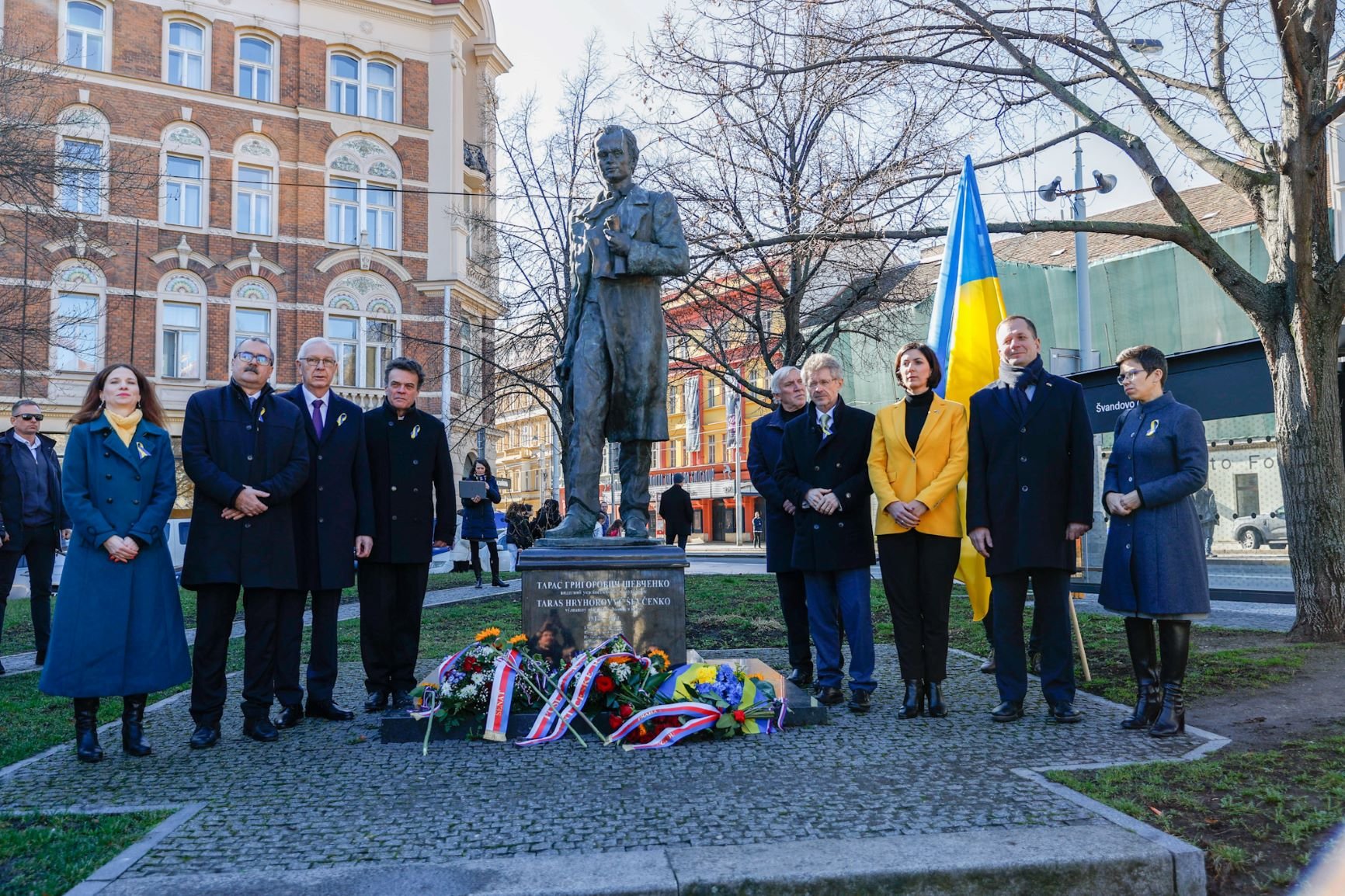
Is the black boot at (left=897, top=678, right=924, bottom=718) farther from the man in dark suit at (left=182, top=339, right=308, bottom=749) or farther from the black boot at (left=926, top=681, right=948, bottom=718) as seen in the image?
the man in dark suit at (left=182, top=339, right=308, bottom=749)

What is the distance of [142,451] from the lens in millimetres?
5352

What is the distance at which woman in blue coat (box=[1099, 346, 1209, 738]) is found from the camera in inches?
202

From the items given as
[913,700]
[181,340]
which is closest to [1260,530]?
[913,700]

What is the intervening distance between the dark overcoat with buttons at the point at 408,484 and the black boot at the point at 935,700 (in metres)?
3.01

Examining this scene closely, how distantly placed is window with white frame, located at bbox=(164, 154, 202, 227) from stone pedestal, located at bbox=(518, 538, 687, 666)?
1102 inches

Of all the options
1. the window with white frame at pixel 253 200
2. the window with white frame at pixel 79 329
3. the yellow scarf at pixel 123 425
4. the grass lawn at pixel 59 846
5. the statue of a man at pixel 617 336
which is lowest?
the grass lawn at pixel 59 846

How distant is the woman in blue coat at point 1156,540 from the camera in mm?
5121

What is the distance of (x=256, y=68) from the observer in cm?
3031

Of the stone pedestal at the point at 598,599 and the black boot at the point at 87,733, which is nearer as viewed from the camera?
the black boot at the point at 87,733

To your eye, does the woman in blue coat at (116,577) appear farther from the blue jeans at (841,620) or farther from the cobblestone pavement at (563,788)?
the blue jeans at (841,620)

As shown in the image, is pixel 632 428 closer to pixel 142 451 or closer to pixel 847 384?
pixel 142 451

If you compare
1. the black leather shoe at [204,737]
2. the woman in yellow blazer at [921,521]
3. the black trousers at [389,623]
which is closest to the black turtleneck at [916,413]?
the woman in yellow blazer at [921,521]

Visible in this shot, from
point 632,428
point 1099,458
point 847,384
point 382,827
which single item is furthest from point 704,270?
point 847,384

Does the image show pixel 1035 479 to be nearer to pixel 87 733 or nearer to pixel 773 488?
pixel 773 488
